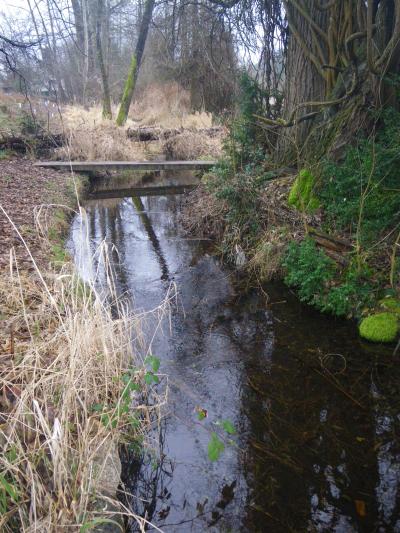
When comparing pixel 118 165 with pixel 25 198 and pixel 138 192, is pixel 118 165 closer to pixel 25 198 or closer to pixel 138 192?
pixel 138 192

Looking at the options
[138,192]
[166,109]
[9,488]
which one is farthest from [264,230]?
[166,109]

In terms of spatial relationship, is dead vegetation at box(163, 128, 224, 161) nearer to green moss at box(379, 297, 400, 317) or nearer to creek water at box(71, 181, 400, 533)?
creek water at box(71, 181, 400, 533)

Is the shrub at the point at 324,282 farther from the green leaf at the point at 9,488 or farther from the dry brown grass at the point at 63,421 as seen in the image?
the green leaf at the point at 9,488

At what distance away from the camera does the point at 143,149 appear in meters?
15.4

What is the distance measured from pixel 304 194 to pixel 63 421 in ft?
15.6

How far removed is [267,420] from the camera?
332cm

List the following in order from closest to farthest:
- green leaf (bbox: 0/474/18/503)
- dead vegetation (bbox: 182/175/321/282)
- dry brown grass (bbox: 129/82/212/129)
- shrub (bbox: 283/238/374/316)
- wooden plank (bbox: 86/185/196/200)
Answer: green leaf (bbox: 0/474/18/503)
shrub (bbox: 283/238/374/316)
dead vegetation (bbox: 182/175/321/282)
wooden plank (bbox: 86/185/196/200)
dry brown grass (bbox: 129/82/212/129)

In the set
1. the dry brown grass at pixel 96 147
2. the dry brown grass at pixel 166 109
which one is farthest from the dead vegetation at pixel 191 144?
the dry brown grass at pixel 166 109

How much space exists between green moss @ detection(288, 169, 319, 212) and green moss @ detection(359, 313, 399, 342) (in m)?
1.92

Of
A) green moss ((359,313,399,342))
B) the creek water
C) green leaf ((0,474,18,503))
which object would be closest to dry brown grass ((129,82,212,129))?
the creek water

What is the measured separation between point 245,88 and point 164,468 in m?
6.31

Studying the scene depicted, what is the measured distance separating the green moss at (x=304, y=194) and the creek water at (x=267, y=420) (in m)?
1.22

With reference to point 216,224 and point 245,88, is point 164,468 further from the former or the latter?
point 245,88

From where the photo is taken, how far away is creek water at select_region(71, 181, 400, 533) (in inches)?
103
